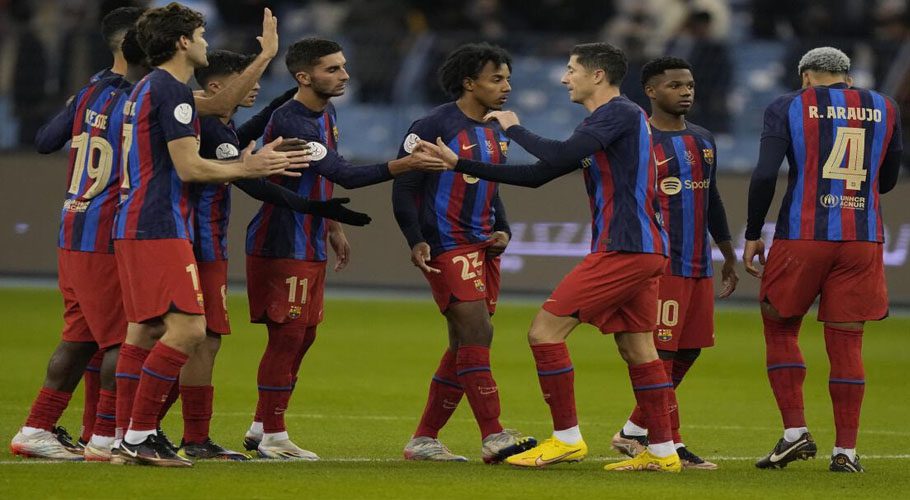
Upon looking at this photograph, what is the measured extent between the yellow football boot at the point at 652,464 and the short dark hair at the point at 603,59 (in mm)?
1895

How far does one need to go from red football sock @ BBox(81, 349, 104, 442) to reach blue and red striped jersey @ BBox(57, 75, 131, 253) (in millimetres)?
770

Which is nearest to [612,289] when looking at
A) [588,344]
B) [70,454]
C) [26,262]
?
[70,454]

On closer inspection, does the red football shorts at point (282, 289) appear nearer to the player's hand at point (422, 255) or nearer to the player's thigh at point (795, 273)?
the player's hand at point (422, 255)

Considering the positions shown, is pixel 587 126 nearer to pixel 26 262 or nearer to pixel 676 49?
pixel 676 49

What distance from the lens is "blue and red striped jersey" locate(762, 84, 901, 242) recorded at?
27.3 ft

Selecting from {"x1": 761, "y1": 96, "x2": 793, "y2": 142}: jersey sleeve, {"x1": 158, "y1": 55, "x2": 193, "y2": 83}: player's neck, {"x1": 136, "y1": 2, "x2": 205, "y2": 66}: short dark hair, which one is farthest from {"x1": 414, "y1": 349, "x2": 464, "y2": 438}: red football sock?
{"x1": 136, "y1": 2, "x2": 205, "y2": 66}: short dark hair

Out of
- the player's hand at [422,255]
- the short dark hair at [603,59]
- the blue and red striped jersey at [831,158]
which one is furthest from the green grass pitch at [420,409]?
the short dark hair at [603,59]

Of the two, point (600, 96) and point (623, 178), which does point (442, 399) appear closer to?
point (623, 178)

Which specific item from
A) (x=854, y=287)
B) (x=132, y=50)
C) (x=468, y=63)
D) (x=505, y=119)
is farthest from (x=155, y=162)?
(x=854, y=287)

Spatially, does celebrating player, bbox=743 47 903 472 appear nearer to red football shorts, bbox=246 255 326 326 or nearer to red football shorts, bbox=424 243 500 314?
red football shorts, bbox=424 243 500 314

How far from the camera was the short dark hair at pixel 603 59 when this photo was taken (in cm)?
798

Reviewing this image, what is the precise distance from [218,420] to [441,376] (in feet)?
6.42

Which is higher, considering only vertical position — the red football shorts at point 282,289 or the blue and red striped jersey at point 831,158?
the blue and red striped jersey at point 831,158

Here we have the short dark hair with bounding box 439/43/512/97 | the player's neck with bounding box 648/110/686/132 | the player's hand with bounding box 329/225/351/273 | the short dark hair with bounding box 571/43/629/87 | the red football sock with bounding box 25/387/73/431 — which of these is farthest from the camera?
the player's hand with bounding box 329/225/351/273
